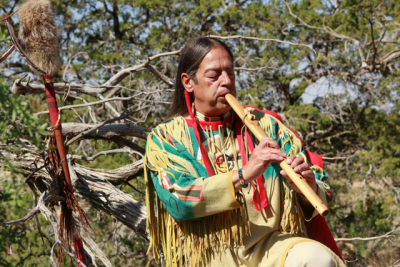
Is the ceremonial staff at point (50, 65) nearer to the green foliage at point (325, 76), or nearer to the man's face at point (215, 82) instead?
the man's face at point (215, 82)

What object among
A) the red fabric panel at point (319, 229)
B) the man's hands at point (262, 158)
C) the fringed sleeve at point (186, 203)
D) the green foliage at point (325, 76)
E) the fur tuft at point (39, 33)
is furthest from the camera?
the green foliage at point (325, 76)

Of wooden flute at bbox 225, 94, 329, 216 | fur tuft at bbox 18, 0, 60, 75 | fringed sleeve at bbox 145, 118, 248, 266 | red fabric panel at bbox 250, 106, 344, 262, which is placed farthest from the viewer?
fur tuft at bbox 18, 0, 60, 75

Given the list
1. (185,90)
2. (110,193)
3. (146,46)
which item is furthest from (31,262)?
(185,90)

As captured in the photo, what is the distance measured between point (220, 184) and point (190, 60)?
2.35 ft

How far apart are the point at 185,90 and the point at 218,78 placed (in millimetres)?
231

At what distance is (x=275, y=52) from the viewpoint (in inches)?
242

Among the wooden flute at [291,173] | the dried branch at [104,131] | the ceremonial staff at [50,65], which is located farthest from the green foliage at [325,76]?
the wooden flute at [291,173]

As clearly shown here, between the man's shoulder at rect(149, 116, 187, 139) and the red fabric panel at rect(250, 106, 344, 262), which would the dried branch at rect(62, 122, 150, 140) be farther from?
the red fabric panel at rect(250, 106, 344, 262)

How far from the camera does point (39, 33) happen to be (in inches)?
115

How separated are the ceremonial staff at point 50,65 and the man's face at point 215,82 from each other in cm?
92

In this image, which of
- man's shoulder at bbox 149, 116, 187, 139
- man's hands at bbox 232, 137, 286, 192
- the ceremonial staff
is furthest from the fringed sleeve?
the ceremonial staff

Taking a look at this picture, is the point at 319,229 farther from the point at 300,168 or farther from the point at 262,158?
the point at 262,158

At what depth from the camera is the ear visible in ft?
8.56

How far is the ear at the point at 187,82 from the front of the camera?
8.56 ft
